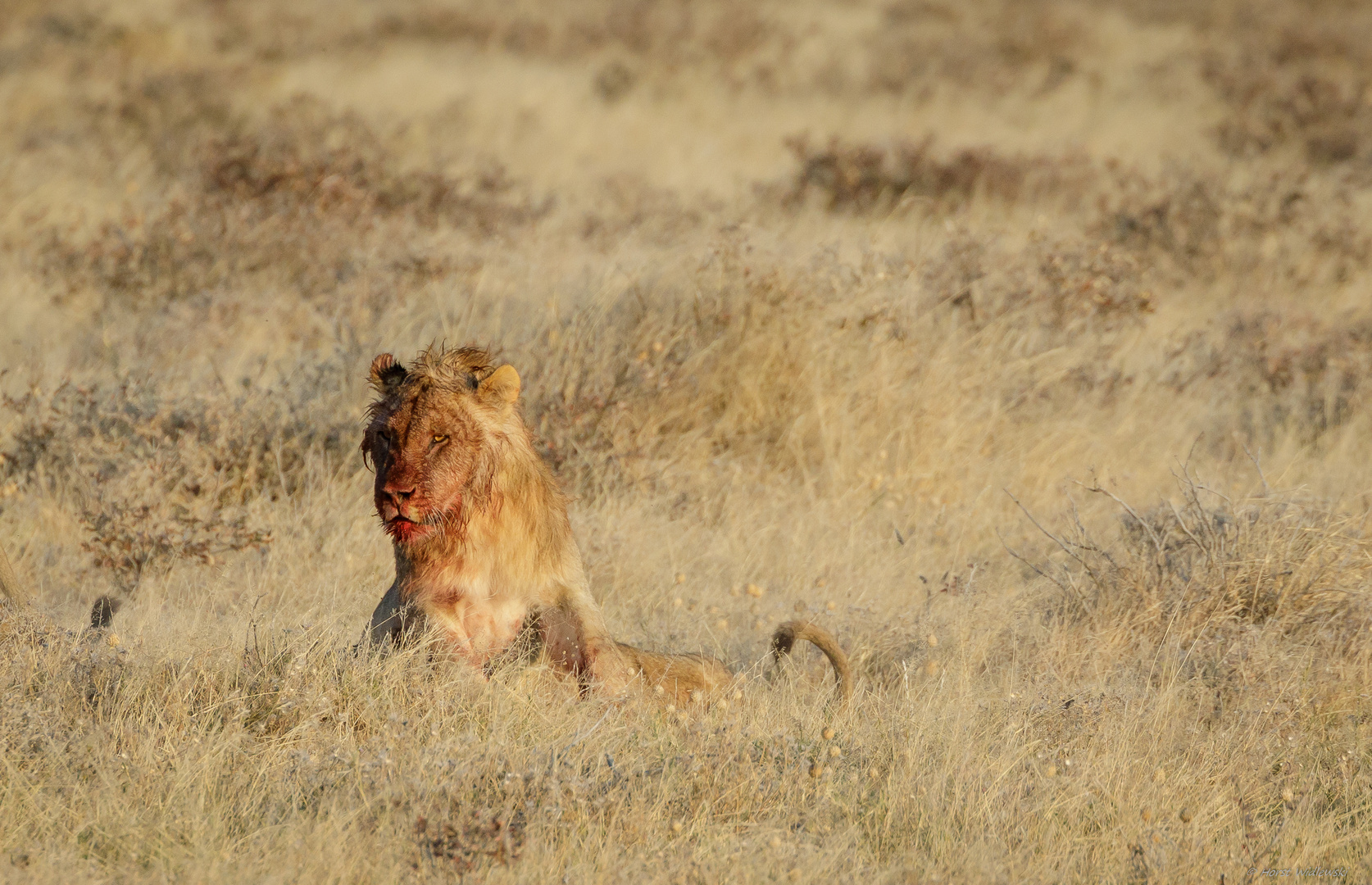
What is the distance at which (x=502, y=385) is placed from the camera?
4418 millimetres

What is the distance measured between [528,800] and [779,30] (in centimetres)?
2302

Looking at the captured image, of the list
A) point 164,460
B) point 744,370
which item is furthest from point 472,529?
point 744,370

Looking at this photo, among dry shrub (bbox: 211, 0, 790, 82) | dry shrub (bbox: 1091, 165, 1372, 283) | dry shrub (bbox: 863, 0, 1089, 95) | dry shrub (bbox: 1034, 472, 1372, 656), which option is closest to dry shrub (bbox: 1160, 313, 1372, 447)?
dry shrub (bbox: 1091, 165, 1372, 283)

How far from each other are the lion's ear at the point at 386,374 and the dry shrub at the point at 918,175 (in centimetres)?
970

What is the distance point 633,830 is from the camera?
3.66 meters

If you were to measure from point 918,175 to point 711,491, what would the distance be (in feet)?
26.5

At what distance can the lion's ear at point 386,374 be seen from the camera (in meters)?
4.50

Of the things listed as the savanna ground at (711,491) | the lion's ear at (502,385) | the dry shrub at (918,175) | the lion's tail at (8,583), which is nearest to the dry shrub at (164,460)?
the savanna ground at (711,491)

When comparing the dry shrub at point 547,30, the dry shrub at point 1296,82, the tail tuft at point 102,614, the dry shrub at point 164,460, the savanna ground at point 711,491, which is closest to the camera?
the savanna ground at point 711,491

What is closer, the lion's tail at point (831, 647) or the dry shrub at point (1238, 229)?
the lion's tail at point (831, 647)

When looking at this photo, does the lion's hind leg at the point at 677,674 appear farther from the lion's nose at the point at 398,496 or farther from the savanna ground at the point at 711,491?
the lion's nose at the point at 398,496

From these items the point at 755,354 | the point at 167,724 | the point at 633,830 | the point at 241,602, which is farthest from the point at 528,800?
the point at 755,354

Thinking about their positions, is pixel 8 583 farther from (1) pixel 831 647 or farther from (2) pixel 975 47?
(2) pixel 975 47

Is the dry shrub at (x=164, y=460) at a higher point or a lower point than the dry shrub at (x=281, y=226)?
lower
